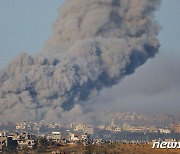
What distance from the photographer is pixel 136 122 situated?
525 ft

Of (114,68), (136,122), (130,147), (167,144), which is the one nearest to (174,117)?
(136,122)

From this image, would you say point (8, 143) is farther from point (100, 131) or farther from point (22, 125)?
point (100, 131)

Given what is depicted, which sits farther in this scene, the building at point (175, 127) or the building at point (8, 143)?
the building at point (175, 127)

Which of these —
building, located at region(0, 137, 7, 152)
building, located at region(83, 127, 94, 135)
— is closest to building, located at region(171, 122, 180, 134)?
building, located at region(83, 127, 94, 135)

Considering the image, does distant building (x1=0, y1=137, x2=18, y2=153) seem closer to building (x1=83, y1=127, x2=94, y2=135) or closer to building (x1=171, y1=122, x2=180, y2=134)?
building (x1=83, y1=127, x2=94, y2=135)

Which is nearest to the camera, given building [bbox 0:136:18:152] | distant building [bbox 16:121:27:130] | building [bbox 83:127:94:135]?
building [bbox 0:136:18:152]

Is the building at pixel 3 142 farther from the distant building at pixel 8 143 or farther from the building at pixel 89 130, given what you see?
the building at pixel 89 130

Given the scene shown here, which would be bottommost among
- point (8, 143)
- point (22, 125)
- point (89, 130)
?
point (8, 143)

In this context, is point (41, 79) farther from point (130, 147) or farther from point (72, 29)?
point (130, 147)

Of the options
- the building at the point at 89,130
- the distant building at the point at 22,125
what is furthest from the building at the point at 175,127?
the distant building at the point at 22,125

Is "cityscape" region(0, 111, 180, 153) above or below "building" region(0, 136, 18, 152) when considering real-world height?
above

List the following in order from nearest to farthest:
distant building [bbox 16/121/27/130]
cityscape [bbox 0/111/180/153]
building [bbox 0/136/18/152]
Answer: building [bbox 0/136/18/152], cityscape [bbox 0/111/180/153], distant building [bbox 16/121/27/130]

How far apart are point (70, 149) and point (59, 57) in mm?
45221

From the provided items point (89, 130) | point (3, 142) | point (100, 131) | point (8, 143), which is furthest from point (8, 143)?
point (100, 131)
